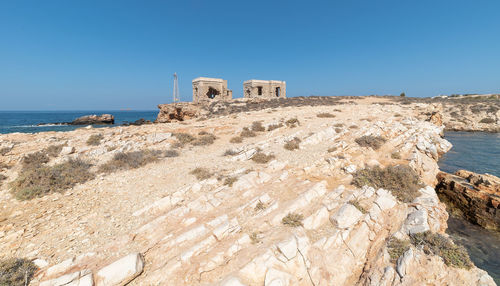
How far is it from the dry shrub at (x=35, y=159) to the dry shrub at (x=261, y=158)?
10.6m

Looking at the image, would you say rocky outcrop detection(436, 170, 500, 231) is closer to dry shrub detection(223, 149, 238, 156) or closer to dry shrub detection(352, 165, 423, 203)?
dry shrub detection(352, 165, 423, 203)

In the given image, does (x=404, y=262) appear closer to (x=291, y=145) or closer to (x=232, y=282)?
(x=232, y=282)

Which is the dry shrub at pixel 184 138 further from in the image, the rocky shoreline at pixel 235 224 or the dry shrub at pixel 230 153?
the dry shrub at pixel 230 153

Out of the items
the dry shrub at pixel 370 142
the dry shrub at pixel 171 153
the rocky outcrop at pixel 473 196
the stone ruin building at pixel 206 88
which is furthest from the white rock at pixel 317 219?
the stone ruin building at pixel 206 88

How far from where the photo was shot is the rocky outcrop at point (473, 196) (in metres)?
8.91

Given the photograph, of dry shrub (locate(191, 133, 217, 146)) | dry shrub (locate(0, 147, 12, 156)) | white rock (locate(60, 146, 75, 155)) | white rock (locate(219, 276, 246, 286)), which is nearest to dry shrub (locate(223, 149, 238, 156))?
dry shrub (locate(191, 133, 217, 146))

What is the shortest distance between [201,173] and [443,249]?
28.3 ft

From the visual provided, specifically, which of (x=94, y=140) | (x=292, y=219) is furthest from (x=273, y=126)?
(x=94, y=140)

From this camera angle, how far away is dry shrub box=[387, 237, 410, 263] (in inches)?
223

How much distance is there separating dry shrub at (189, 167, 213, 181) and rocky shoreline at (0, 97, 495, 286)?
0.07m

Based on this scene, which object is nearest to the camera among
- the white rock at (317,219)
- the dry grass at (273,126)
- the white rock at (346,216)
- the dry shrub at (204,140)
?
the white rock at (317,219)

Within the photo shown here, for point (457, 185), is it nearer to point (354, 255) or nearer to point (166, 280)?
point (354, 255)

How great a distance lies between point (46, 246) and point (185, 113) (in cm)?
2864

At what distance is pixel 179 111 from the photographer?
33250 mm
